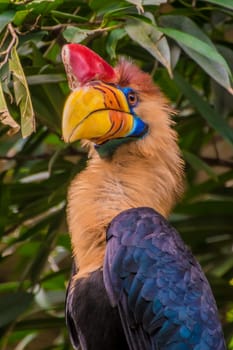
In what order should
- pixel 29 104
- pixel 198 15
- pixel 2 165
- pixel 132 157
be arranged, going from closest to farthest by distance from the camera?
1. pixel 29 104
2. pixel 132 157
3. pixel 198 15
4. pixel 2 165

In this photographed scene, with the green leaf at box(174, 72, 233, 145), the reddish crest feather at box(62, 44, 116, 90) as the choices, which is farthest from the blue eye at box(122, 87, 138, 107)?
the green leaf at box(174, 72, 233, 145)

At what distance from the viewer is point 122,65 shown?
2818 millimetres

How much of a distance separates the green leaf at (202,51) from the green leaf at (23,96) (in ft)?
1.05

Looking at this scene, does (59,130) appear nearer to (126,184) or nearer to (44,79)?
(44,79)

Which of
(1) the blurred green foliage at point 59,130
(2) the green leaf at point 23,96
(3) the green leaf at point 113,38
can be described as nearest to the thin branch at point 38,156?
(1) the blurred green foliage at point 59,130

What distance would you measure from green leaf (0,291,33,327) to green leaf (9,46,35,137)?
2.91ft

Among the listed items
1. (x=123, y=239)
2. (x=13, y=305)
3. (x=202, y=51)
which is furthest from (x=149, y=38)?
(x=13, y=305)

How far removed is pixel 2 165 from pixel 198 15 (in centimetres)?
72

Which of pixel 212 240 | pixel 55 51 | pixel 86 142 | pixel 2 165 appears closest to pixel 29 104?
pixel 86 142

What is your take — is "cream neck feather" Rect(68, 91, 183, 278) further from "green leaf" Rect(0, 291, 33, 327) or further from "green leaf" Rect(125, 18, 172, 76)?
"green leaf" Rect(0, 291, 33, 327)

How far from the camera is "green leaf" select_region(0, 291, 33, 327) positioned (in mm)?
3357

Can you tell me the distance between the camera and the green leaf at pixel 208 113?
10.3 feet

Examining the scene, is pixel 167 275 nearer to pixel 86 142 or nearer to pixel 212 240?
pixel 86 142

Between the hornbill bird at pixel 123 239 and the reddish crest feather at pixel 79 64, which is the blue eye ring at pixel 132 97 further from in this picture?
the reddish crest feather at pixel 79 64
